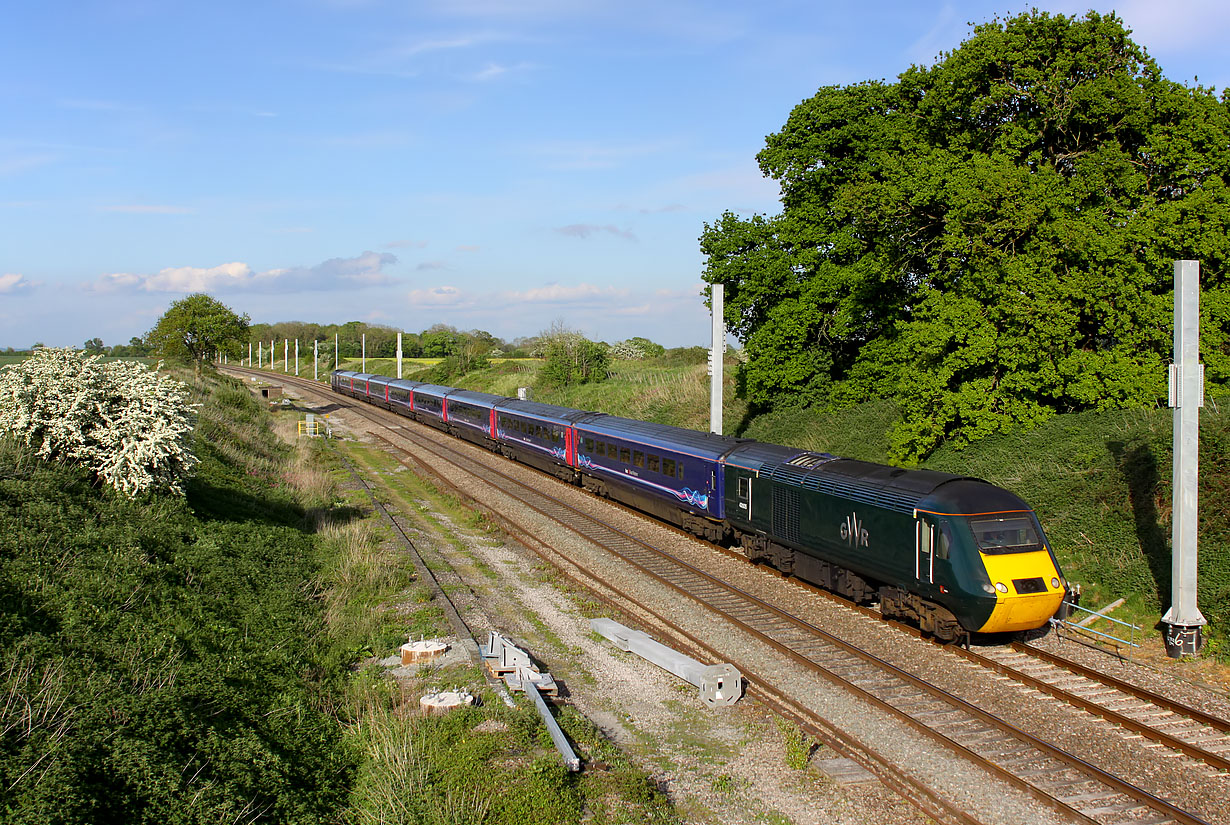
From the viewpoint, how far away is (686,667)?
38.8 feet

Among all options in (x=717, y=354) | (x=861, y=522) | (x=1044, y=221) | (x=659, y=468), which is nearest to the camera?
(x=861, y=522)

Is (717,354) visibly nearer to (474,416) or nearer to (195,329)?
(474,416)

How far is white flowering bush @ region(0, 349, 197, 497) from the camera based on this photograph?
1505 centimetres

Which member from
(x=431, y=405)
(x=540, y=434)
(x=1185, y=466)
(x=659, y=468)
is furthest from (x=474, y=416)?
(x=1185, y=466)

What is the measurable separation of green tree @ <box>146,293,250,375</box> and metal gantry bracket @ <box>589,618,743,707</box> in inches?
2105

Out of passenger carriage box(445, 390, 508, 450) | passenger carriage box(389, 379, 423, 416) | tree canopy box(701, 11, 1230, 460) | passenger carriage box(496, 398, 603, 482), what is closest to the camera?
tree canopy box(701, 11, 1230, 460)

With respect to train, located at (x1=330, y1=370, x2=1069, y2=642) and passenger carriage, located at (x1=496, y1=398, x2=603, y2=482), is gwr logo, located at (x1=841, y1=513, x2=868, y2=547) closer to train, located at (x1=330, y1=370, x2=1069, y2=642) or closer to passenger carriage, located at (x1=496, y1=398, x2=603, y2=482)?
train, located at (x1=330, y1=370, x2=1069, y2=642)

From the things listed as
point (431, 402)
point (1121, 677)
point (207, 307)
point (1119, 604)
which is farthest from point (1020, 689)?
point (207, 307)

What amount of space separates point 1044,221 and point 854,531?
11.0m

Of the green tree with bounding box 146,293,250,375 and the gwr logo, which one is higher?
the green tree with bounding box 146,293,250,375

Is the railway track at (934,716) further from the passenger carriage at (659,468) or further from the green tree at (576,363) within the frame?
the green tree at (576,363)

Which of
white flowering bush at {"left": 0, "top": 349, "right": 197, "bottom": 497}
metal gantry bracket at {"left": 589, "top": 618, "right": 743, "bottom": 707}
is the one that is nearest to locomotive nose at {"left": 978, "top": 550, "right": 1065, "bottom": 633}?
metal gantry bracket at {"left": 589, "top": 618, "right": 743, "bottom": 707}

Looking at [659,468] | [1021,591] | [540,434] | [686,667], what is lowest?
[686,667]

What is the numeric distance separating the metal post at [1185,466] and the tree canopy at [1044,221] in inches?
271
